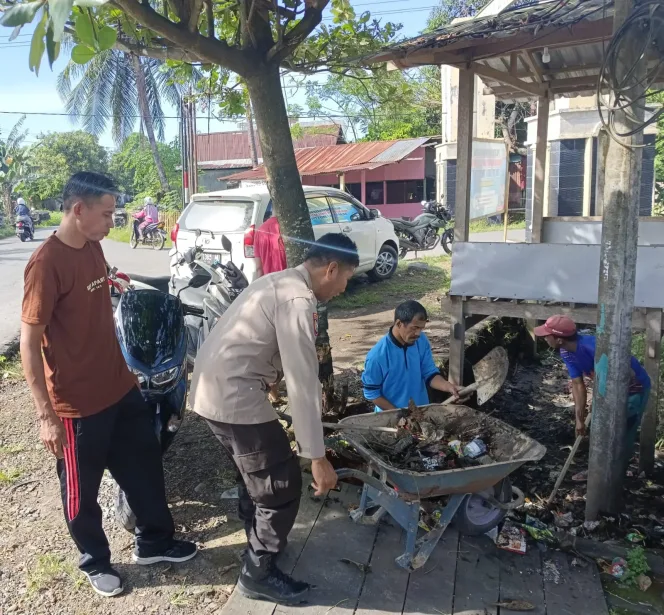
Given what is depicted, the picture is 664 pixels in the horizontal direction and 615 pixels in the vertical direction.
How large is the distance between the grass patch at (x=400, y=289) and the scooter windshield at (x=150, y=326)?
18.7 feet

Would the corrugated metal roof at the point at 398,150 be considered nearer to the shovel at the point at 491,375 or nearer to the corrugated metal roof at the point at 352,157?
the corrugated metal roof at the point at 352,157

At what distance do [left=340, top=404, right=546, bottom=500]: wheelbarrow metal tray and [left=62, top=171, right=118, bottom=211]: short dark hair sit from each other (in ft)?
5.48

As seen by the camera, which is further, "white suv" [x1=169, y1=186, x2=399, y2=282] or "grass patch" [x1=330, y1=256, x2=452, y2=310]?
"grass patch" [x1=330, y1=256, x2=452, y2=310]

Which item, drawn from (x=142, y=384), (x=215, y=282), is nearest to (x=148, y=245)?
(x=215, y=282)

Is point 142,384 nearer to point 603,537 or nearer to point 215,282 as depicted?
point 215,282

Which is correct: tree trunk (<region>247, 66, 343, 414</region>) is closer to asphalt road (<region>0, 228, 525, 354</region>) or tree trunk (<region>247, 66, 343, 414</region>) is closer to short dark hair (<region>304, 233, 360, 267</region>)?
short dark hair (<region>304, 233, 360, 267</region>)

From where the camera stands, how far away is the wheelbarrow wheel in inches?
129

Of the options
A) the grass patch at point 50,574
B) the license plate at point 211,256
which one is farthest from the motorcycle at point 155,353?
the license plate at point 211,256

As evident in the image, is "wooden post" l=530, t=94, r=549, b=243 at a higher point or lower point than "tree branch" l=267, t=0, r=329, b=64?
lower

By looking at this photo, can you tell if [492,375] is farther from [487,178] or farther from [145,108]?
[145,108]

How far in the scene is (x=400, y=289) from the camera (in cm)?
1041

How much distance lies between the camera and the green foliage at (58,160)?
1576 inches

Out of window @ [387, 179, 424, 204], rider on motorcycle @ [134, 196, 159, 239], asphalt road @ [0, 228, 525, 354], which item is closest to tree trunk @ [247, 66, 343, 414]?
asphalt road @ [0, 228, 525, 354]

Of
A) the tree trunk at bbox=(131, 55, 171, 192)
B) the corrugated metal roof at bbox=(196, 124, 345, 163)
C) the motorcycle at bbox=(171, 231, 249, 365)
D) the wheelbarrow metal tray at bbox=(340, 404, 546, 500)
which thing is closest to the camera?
the wheelbarrow metal tray at bbox=(340, 404, 546, 500)
